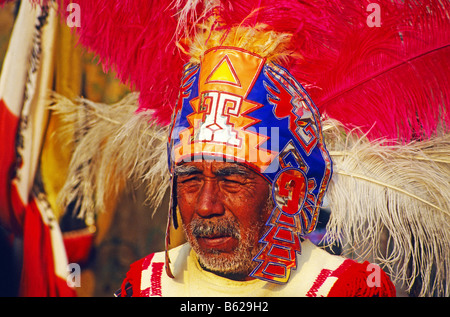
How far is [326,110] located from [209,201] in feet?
1.83

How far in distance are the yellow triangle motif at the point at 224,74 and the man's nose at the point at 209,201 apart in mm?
353

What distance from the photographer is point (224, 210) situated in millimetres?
1728

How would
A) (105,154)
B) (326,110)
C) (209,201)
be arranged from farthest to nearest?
1. (105,154)
2. (326,110)
3. (209,201)

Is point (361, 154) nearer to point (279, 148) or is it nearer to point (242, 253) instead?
point (279, 148)

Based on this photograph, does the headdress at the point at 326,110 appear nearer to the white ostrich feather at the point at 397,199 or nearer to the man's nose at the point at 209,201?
the white ostrich feather at the point at 397,199

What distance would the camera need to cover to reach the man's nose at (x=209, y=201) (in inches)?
67.2

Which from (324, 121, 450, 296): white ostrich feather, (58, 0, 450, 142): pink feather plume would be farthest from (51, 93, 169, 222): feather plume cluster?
(324, 121, 450, 296): white ostrich feather

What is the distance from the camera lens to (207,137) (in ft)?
5.53

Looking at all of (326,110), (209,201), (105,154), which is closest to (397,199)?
(326,110)

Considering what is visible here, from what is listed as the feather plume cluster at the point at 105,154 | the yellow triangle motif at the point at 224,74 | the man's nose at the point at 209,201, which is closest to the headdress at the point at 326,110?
the yellow triangle motif at the point at 224,74

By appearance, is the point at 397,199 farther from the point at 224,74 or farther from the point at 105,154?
the point at 105,154

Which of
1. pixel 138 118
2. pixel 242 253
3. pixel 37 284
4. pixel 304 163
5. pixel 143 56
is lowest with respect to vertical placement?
pixel 37 284
